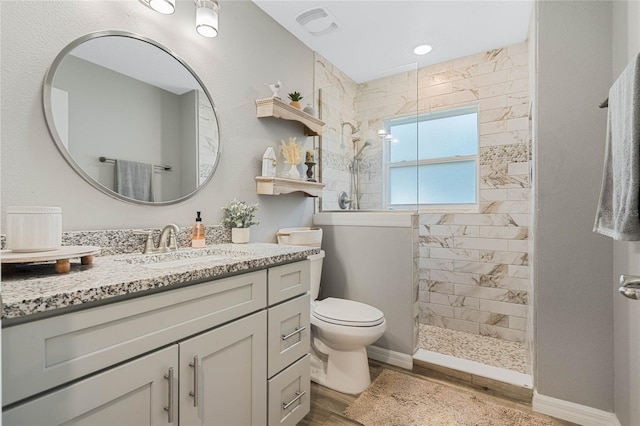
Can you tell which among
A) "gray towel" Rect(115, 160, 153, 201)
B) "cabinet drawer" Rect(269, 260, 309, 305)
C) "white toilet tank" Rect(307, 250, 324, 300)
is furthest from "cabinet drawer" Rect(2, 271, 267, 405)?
"white toilet tank" Rect(307, 250, 324, 300)

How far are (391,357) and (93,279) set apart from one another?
202cm

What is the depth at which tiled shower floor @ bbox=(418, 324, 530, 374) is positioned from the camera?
2.24 metres

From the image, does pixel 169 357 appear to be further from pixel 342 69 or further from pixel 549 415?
pixel 342 69

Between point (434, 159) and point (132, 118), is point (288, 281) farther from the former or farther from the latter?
point (434, 159)

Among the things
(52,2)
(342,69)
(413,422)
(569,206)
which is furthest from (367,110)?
(413,422)

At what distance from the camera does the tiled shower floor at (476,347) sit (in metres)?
2.24

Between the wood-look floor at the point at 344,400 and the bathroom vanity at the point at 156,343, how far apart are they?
0.91 ft

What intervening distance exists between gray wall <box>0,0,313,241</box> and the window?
78 centimetres

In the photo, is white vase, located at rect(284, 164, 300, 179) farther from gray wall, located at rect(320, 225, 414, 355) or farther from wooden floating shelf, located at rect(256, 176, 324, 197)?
gray wall, located at rect(320, 225, 414, 355)

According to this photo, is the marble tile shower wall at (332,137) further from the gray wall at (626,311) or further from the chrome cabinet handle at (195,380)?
the chrome cabinet handle at (195,380)

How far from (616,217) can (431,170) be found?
210 cm

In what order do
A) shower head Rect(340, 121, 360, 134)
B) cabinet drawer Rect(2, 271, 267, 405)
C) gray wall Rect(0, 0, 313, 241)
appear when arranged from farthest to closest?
shower head Rect(340, 121, 360, 134) → gray wall Rect(0, 0, 313, 241) → cabinet drawer Rect(2, 271, 267, 405)

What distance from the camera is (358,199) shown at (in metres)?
2.70

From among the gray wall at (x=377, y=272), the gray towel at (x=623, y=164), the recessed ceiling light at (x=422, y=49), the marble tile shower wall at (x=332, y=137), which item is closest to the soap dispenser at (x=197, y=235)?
the gray wall at (x=377, y=272)
